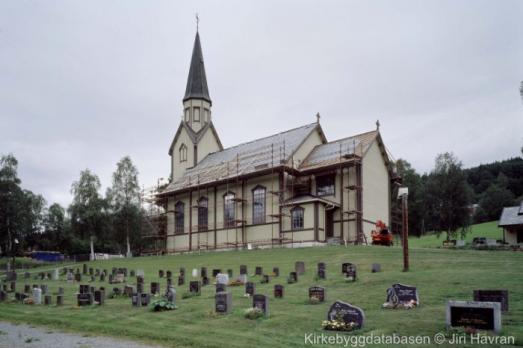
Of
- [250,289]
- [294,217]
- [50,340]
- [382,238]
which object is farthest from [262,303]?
[294,217]

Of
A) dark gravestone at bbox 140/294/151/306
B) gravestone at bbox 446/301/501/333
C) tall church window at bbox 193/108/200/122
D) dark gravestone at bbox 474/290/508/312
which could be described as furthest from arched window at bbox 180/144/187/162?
gravestone at bbox 446/301/501/333

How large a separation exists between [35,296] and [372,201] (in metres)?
27.5

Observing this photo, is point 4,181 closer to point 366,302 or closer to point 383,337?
point 366,302

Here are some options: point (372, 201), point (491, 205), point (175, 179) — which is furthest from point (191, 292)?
point (491, 205)

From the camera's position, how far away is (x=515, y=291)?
1664 centimetres

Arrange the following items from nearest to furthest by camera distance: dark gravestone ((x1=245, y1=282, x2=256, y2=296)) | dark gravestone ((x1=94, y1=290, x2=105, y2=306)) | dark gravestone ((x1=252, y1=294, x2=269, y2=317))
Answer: dark gravestone ((x1=252, y1=294, x2=269, y2=317)) < dark gravestone ((x1=245, y1=282, x2=256, y2=296)) < dark gravestone ((x1=94, y1=290, x2=105, y2=306))

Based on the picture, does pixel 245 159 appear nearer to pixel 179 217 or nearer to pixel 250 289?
pixel 179 217

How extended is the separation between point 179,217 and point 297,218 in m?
16.2

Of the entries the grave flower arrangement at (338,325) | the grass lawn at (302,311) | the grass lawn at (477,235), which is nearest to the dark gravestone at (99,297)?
the grass lawn at (302,311)

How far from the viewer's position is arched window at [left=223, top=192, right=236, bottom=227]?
4919 cm

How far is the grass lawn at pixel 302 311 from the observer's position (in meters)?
13.4

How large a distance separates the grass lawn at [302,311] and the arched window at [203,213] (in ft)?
76.2

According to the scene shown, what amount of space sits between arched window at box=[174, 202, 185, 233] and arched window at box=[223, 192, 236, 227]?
679 centimetres

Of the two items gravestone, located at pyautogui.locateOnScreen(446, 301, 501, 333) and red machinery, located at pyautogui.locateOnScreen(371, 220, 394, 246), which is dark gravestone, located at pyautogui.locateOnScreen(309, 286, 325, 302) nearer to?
gravestone, located at pyautogui.locateOnScreen(446, 301, 501, 333)
